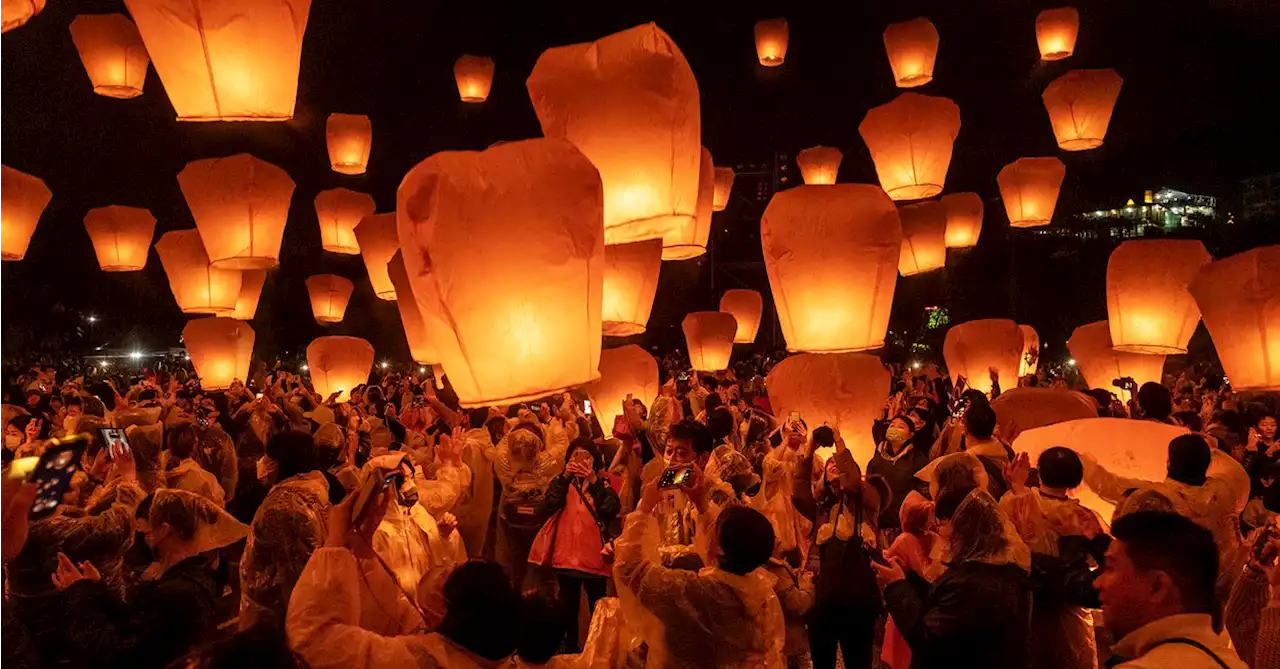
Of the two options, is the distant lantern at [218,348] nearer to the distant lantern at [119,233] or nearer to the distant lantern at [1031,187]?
the distant lantern at [119,233]

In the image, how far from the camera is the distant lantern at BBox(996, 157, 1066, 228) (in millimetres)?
9711

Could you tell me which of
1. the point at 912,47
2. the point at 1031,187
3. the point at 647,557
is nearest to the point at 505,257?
the point at 647,557

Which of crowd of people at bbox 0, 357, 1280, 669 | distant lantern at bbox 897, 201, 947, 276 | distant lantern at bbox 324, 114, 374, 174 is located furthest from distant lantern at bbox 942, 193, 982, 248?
distant lantern at bbox 324, 114, 374, 174

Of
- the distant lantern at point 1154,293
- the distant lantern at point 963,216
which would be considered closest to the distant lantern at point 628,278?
the distant lantern at point 1154,293

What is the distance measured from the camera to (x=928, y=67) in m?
8.86

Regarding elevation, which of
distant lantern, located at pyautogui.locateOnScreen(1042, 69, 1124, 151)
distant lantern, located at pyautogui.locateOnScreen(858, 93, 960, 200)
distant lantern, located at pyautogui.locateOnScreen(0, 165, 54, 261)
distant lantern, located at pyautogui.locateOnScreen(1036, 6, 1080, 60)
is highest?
distant lantern, located at pyautogui.locateOnScreen(1036, 6, 1080, 60)

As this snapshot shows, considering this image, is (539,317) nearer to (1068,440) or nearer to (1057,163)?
(1068,440)

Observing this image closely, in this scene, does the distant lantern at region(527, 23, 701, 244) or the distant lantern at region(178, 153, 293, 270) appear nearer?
the distant lantern at region(527, 23, 701, 244)

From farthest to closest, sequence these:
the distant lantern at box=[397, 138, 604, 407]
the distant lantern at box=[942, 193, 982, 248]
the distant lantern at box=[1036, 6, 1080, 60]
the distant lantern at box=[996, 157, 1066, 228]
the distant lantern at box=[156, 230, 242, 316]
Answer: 1. the distant lantern at box=[942, 193, 982, 248]
2. the distant lantern at box=[996, 157, 1066, 228]
3. the distant lantern at box=[1036, 6, 1080, 60]
4. the distant lantern at box=[156, 230, 242, 316]
5. the distant lantern at box=[397, 138, 604, 407]

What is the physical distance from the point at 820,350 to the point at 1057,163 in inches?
233

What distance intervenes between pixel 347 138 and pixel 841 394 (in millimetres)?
5379

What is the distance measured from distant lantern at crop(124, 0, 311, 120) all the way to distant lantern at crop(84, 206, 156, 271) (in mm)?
5527

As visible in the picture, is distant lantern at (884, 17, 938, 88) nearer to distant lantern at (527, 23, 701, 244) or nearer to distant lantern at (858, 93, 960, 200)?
distant lantern at (858, 93, 960, 200)

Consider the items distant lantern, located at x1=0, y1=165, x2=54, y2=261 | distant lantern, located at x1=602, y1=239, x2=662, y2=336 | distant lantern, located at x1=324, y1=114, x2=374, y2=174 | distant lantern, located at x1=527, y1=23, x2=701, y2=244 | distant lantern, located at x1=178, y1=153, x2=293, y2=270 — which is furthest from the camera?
distant lantern, located at x1=324, y1=114, x2=374, y2=174
